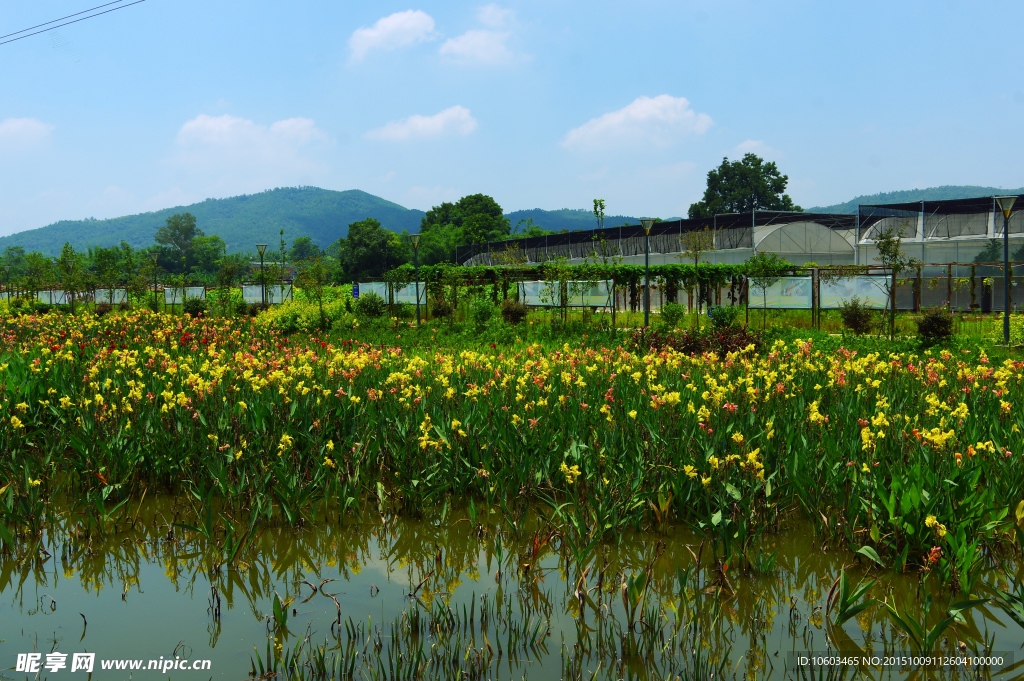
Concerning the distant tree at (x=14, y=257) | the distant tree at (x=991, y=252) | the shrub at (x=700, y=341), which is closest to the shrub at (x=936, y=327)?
the shrub at (x=700, y=341)

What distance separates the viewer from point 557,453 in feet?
15.8

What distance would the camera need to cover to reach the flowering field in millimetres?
3816

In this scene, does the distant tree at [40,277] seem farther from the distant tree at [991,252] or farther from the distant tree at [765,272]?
the distant tree at [991,252]

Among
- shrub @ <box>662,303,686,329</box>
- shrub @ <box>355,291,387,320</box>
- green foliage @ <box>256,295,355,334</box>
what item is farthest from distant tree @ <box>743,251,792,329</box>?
green foliage @ <box>256,295,355,334</box>

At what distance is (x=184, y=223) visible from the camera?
14712 centimetres

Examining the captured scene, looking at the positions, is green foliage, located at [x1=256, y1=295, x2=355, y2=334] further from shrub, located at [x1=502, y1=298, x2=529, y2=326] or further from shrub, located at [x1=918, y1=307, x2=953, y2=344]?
shrub, located at [x1=918, y1=307, x2=953, y2=344]

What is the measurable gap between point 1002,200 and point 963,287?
12.3 m

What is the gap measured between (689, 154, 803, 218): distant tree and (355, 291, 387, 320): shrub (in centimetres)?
6285

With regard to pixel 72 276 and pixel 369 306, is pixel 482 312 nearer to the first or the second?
pixel 369 306

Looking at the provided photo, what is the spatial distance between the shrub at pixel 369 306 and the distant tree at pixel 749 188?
206 ft

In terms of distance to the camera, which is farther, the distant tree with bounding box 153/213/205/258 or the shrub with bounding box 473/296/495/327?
the distant tree with bounding box 153/213/205/258

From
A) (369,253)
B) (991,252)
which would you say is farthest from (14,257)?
(991,252)

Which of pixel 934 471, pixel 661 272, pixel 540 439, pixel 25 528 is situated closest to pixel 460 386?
pixel 540 439

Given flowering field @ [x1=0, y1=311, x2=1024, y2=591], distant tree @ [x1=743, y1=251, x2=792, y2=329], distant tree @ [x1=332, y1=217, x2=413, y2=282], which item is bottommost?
flowering field @ [x1=0, y1=311, x2=1024, y2=591]
